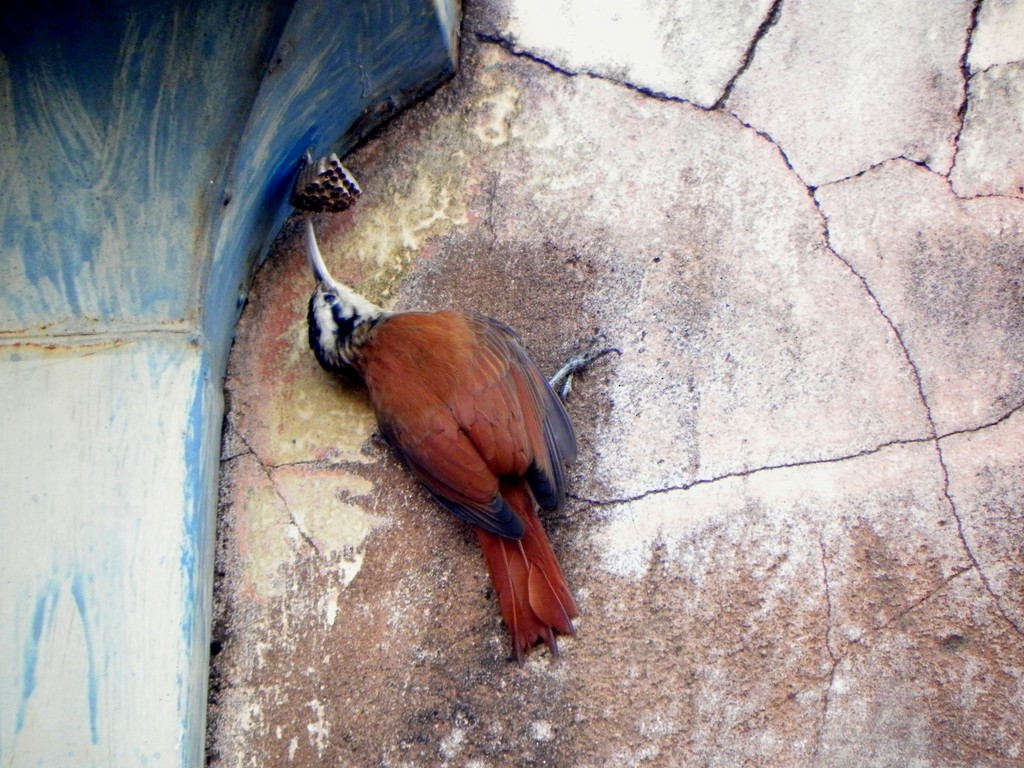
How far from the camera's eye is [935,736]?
2.10 m

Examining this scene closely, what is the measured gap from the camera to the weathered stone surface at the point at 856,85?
8.50ft

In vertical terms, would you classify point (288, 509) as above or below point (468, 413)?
below

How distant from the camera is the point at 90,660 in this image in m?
2.09

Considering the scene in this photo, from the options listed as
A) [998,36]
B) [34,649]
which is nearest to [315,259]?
[34,649]

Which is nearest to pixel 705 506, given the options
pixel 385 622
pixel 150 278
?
pixel 385 622

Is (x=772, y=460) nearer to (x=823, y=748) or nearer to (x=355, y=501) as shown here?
(x=823, y=748)

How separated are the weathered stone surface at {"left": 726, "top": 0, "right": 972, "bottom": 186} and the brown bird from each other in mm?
909

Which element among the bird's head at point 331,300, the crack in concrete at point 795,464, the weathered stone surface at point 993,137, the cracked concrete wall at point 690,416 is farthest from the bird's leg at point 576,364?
the weathered stone surface at point 993,137

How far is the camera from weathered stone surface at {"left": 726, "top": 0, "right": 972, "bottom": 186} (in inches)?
102

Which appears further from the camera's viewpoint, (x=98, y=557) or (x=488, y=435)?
(x=488, y=435)

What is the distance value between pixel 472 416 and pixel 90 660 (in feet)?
3.10

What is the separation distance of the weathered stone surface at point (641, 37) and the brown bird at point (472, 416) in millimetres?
677

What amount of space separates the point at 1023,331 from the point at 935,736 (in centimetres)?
91

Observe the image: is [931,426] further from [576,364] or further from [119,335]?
[119,335]
